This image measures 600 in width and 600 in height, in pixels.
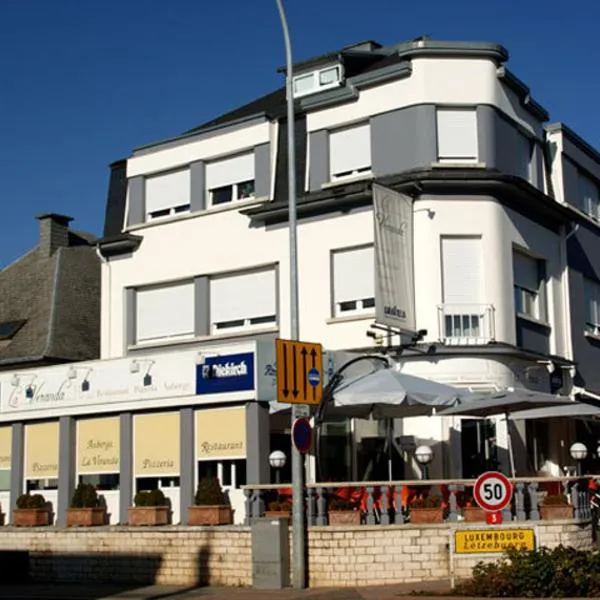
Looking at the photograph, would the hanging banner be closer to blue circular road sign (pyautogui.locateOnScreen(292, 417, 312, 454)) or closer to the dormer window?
the dormer window

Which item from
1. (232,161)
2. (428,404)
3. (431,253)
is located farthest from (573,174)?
(428,404)

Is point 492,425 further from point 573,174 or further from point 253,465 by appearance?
point 573,174

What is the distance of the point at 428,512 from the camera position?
17.9 m

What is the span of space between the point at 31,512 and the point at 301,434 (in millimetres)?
8075

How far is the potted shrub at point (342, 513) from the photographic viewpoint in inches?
710

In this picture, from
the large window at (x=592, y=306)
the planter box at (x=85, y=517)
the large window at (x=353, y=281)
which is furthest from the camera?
the large window at (x=592, y=306)

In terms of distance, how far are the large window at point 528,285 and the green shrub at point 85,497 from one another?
989 cm

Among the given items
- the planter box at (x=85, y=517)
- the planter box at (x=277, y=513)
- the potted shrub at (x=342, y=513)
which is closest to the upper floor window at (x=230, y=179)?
the planter box at (x=85, y=517)

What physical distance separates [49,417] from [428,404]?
8.81 metres

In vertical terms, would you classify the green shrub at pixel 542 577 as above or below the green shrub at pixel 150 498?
below

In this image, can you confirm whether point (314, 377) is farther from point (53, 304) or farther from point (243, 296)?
point (53, 304)

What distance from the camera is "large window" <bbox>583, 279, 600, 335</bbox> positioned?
2839 cm

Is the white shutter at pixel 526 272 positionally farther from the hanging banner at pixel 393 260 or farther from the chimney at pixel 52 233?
the chimney at pixel 52 233

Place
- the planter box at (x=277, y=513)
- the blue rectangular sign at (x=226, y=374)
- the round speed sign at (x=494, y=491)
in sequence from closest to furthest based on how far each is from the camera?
1. the round speed sign at (x=494, y=491)
2. the planter box at (x=277, y=513)
3. the blue rectangular sign at (x=226, y=374)
